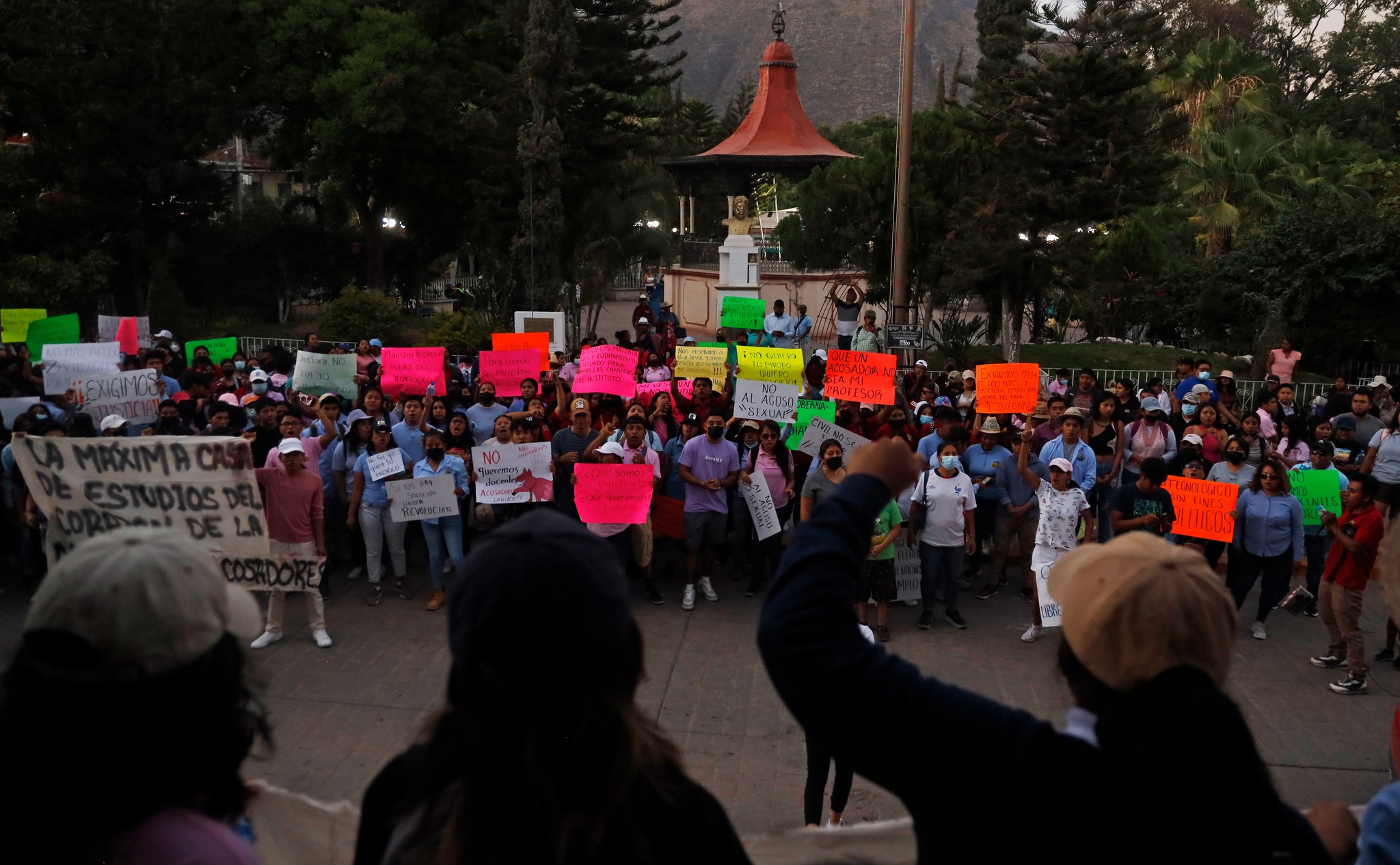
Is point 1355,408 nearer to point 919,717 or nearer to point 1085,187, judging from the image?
point 1085,187

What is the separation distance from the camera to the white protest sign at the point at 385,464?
9.18 metres

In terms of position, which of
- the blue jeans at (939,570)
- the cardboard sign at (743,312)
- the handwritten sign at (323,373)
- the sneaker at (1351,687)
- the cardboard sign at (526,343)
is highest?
the cardboard sign at (743,312)

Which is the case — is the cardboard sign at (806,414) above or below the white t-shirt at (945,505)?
above

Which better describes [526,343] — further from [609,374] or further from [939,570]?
[939,570]

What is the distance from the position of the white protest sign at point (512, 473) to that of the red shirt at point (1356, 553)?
6078mm

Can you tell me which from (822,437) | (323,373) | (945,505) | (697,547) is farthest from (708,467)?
(323,373)

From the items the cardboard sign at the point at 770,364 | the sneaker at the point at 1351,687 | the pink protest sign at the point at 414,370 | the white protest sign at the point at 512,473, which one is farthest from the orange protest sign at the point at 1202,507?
the pink protest sign at the point at 414,370

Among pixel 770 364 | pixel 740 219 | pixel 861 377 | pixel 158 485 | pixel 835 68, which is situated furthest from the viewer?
pixel 835 68

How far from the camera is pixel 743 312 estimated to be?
1631 centimetres

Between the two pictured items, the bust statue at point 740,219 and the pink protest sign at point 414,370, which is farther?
the bust statue at point 740,219

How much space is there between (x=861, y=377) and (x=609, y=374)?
8.52ft

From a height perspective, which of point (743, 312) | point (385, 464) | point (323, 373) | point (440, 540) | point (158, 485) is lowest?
point (440, 540)

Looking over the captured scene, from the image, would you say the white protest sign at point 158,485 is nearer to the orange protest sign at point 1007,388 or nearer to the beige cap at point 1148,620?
the beige cap at point 1148,620

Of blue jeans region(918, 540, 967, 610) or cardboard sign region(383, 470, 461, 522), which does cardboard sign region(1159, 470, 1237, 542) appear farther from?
cardboard sign region(383, 470, 461, 522)
